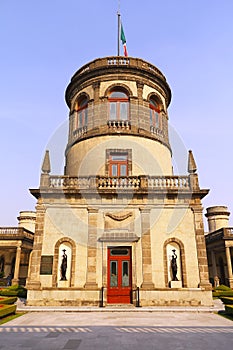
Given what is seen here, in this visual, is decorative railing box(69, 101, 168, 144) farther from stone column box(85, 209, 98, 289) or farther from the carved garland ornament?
stone column box(85, 209, 98, 289)

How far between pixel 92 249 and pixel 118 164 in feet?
20.8

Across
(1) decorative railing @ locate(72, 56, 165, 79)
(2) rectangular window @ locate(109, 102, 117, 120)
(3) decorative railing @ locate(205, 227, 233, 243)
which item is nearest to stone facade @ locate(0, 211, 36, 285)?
(2) rectangular window @ locate(109, 102, 117, 120)

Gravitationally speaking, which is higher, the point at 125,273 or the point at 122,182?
the point at 122,182

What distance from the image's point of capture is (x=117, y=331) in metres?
9.09

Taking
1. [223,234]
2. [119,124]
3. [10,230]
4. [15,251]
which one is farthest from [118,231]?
[15,251]

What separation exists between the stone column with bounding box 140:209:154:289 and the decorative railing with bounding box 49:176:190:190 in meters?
1.81

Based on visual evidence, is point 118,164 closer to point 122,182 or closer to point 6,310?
point 122,182

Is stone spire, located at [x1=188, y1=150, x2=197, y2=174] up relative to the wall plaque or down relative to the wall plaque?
up

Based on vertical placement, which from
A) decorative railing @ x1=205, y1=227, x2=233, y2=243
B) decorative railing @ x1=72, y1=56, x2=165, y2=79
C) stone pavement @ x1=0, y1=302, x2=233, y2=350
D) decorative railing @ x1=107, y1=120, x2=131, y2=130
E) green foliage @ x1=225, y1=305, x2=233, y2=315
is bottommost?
stone pavement @ x1=0, y1=302, x2=233, y2=350

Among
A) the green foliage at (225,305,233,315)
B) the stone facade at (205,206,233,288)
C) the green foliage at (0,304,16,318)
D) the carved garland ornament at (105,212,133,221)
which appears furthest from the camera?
the stone facade at (205,206,233,288)

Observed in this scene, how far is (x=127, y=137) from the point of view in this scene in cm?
1892

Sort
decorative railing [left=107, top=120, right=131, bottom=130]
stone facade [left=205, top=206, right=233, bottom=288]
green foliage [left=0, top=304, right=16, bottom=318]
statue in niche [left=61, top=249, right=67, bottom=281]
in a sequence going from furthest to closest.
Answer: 1. stone facade [left=205, top=206, right=233, bottom=288]
2. decorative railing [left=107, top=120, right=131, bottom=130]
3. statue in niche [left=61, top=249, right=67, bottom=281]
4. green foliage [left=0, top=304, right=16, bottom=318]

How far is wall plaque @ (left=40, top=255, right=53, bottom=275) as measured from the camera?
1473 centimetres

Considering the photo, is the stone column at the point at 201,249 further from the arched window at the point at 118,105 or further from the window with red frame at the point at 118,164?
the arched window at the point at 118,105
